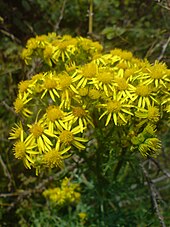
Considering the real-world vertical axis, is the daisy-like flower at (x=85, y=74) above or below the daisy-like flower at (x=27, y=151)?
above

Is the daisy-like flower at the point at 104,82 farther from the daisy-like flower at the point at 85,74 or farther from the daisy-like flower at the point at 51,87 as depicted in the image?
the daisy-like flower at the point at 51,87

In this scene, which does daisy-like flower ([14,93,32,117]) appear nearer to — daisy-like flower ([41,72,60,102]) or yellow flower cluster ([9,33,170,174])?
yellow flower cluster ([9,33,170,174])

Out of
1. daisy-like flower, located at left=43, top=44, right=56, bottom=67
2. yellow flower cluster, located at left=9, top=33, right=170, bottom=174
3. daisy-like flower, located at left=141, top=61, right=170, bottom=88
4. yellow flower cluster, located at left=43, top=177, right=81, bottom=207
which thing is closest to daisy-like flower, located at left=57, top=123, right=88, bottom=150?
yellow flower cluster, located at left=9, top=33, right=170, bottom=174

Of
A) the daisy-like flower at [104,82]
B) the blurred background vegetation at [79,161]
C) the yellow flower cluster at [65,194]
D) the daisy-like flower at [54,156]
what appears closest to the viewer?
the daisy-like flower at [54,156]

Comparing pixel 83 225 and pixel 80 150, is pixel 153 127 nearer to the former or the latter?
pixel 80 150

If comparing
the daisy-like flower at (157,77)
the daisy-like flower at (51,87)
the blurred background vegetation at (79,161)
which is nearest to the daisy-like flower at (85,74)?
the daisy-like flower at (51,87)

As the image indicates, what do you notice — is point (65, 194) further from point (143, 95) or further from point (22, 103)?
point (143, 95)
